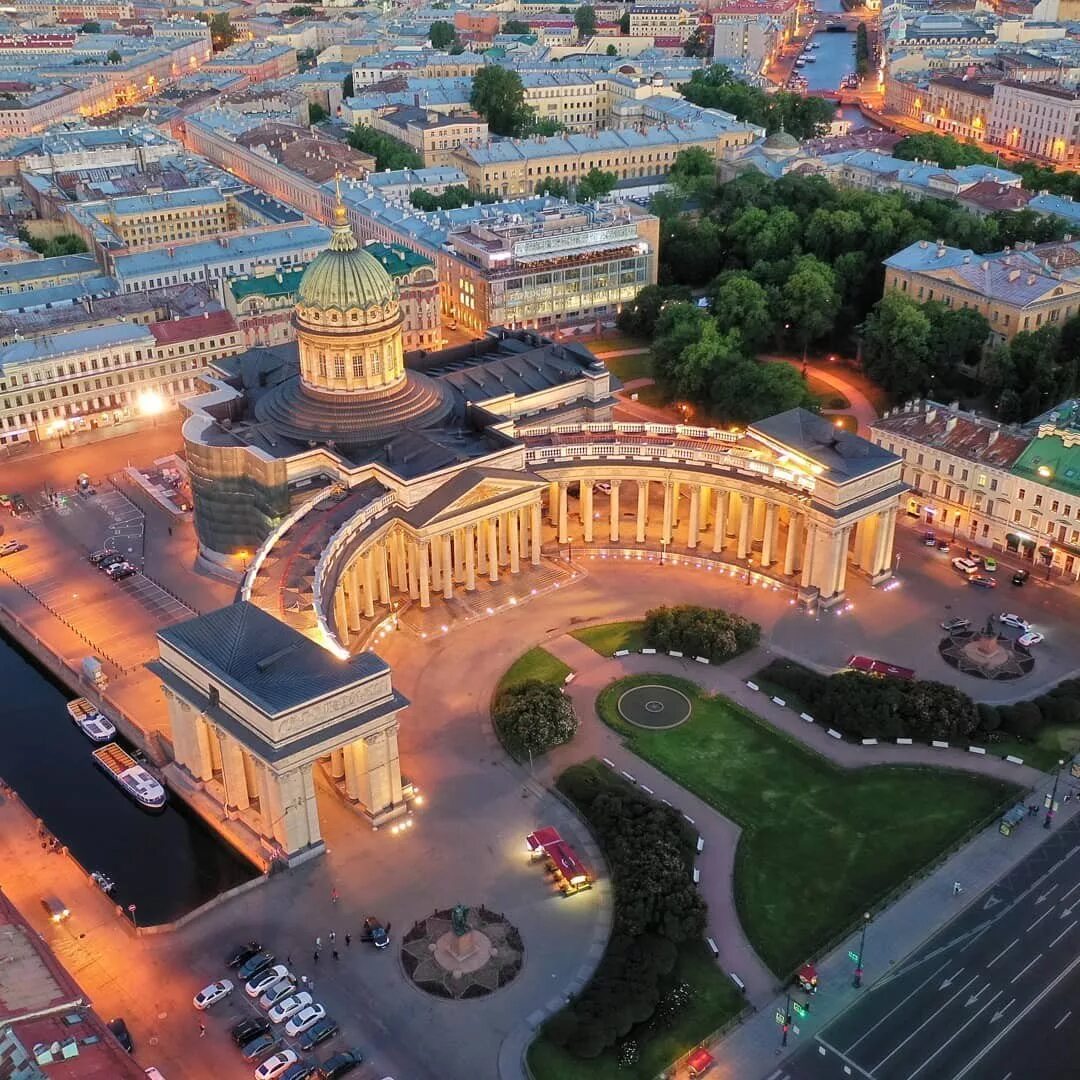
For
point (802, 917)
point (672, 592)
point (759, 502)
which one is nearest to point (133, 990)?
point (802, 917)

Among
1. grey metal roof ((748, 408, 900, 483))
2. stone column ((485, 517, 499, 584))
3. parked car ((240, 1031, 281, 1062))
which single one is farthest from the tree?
parked car ((240, 1031, 281, 1062))

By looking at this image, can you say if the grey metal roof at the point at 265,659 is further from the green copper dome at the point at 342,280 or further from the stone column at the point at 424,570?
the green copper dome at the point at 342,280

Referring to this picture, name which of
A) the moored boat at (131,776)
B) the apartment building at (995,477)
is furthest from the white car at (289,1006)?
the apartment building at (995,477)

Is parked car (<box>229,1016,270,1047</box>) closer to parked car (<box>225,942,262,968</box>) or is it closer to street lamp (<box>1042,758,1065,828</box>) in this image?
parked car (<box>225,942,262,968</box>)

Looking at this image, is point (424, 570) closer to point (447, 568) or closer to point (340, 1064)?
point (447, 568)

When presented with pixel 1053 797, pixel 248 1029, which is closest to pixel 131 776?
pixel 248 1029

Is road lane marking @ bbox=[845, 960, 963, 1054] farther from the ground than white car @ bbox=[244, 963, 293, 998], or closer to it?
closer to it

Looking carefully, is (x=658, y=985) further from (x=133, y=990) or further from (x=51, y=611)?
(x=51, y=611)
